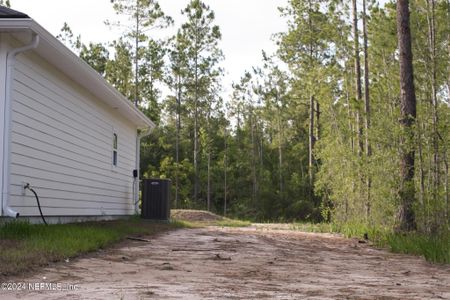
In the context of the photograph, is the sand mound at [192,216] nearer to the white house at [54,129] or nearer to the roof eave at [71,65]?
the white house at [54,129]

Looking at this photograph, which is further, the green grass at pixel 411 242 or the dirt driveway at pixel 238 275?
the green grass at pixel 411 242

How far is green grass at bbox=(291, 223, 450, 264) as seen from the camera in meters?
7.13

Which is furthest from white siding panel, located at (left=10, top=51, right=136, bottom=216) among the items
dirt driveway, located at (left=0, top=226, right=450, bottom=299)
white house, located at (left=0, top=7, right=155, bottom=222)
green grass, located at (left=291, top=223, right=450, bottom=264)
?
green grass, located at (left=291, top=223, right=450, bottom=264)

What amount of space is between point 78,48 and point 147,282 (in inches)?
1257

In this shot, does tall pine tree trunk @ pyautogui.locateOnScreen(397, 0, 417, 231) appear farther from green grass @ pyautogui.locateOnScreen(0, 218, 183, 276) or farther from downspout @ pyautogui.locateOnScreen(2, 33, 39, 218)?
downspout @ pyautogui.locateOnScreen(2, 33, 39, 218)

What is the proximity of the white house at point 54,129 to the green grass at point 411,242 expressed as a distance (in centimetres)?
589

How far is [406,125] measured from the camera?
33.6 feet

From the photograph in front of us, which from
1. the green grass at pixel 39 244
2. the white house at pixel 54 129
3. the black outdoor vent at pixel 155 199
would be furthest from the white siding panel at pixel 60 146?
the green grass at pixel 39 244

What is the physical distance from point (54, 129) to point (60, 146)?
17.1 inches

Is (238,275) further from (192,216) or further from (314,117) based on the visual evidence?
(314,117)

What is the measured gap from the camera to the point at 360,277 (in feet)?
18.1

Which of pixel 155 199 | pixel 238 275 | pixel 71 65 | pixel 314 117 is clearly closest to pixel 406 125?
pixel 238 275

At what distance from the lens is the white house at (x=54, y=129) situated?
761 cm

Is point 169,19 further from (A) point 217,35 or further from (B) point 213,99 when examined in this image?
(B) point 213,99
